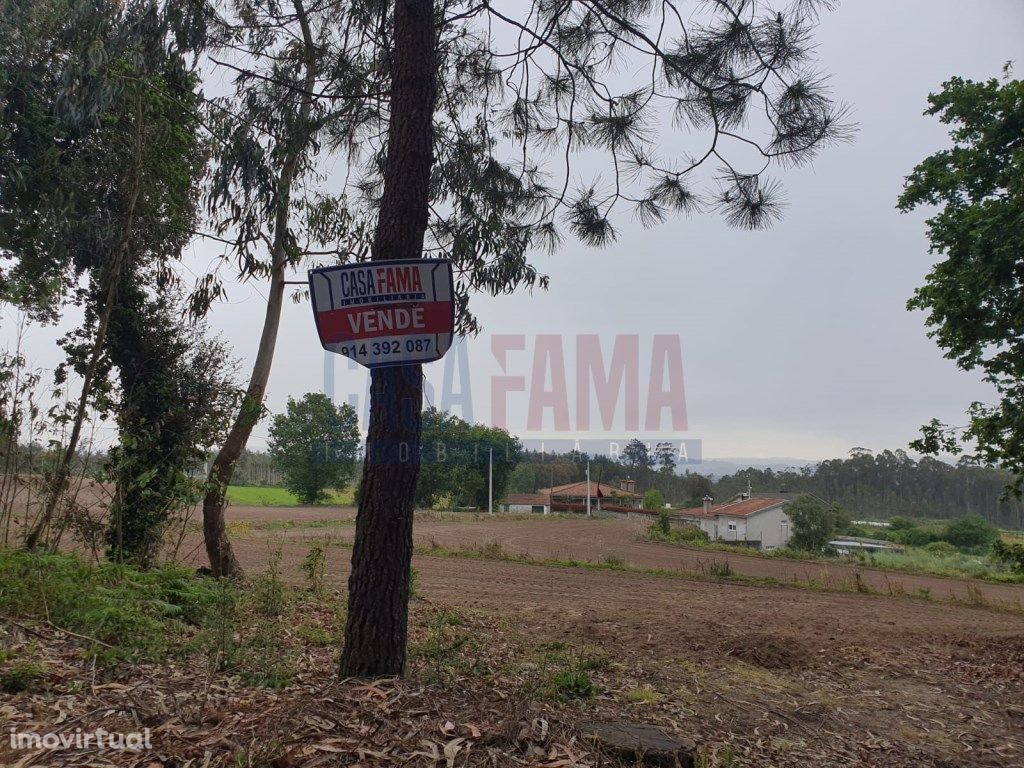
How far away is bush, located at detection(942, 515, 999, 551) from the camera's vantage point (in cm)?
4064

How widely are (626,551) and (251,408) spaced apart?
19.1 m

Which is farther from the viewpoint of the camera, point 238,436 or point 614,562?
point 614,562

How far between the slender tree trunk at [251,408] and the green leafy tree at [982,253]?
7539 millimetres

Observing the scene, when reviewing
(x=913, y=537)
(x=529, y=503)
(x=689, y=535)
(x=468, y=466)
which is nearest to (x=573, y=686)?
(x=689, y=535)

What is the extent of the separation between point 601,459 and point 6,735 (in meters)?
53.2

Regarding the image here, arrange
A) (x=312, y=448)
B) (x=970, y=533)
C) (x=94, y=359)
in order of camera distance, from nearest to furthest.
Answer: (x=94, y=359)
(x=312, y=448)
(x=970, y=533)

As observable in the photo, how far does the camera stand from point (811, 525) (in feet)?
112

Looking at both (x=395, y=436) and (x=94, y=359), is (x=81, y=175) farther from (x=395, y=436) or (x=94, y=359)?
(x=395, y=436)

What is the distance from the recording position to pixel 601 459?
179ft

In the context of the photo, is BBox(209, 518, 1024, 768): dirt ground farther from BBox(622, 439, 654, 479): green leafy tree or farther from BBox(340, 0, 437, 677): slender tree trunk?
BBox(622, 439, 654, 479): green leafy tree

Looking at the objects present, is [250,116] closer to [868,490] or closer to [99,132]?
[99,132]

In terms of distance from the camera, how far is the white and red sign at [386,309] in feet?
11.2

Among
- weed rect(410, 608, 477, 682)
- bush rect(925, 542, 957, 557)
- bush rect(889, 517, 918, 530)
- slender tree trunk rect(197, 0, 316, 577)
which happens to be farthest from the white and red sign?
bush rect(889, 517, 918, 530)

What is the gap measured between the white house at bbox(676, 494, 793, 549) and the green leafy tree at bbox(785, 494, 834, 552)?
5.18 m
